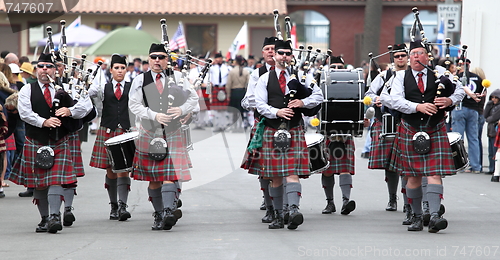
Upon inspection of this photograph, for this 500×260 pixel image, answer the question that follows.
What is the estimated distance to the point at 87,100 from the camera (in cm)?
686

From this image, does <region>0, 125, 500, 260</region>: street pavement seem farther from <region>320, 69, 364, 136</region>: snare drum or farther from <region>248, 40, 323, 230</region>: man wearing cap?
<region>320, 69, 364, 136</region>: snare drum

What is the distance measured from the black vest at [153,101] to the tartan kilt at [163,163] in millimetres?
61

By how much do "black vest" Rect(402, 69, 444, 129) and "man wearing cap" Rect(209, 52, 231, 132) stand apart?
12.3 metres

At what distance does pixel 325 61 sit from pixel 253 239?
2.62 meters

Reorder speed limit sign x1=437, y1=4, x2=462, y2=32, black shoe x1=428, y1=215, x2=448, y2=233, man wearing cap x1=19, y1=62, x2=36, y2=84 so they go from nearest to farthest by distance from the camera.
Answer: black shoe x1=428, y1=215, x2=448, y2=233, man wearing cap x1=19, y1=62, x2=36, y2=84, speed limit sign x1=437, y1=4, x2=462, y2=32

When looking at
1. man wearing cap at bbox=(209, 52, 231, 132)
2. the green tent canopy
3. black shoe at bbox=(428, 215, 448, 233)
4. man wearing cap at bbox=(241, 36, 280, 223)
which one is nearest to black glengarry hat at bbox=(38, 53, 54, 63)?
man wearing cap at bbox=(241, 36, 280, 223)

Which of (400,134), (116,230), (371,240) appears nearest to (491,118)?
(400,134)

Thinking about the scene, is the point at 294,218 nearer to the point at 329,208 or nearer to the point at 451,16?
the point at 329,208

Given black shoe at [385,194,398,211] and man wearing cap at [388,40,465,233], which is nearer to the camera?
man wearing cap at [388,40,465,233]

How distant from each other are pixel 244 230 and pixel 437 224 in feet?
5.31

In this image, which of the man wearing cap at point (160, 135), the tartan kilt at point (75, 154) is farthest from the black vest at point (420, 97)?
the tartan kilt at point (75, 154)

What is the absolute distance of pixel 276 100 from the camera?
22.6 feet

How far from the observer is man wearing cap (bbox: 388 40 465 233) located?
6633mm

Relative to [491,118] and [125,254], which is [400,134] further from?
[491,118]
